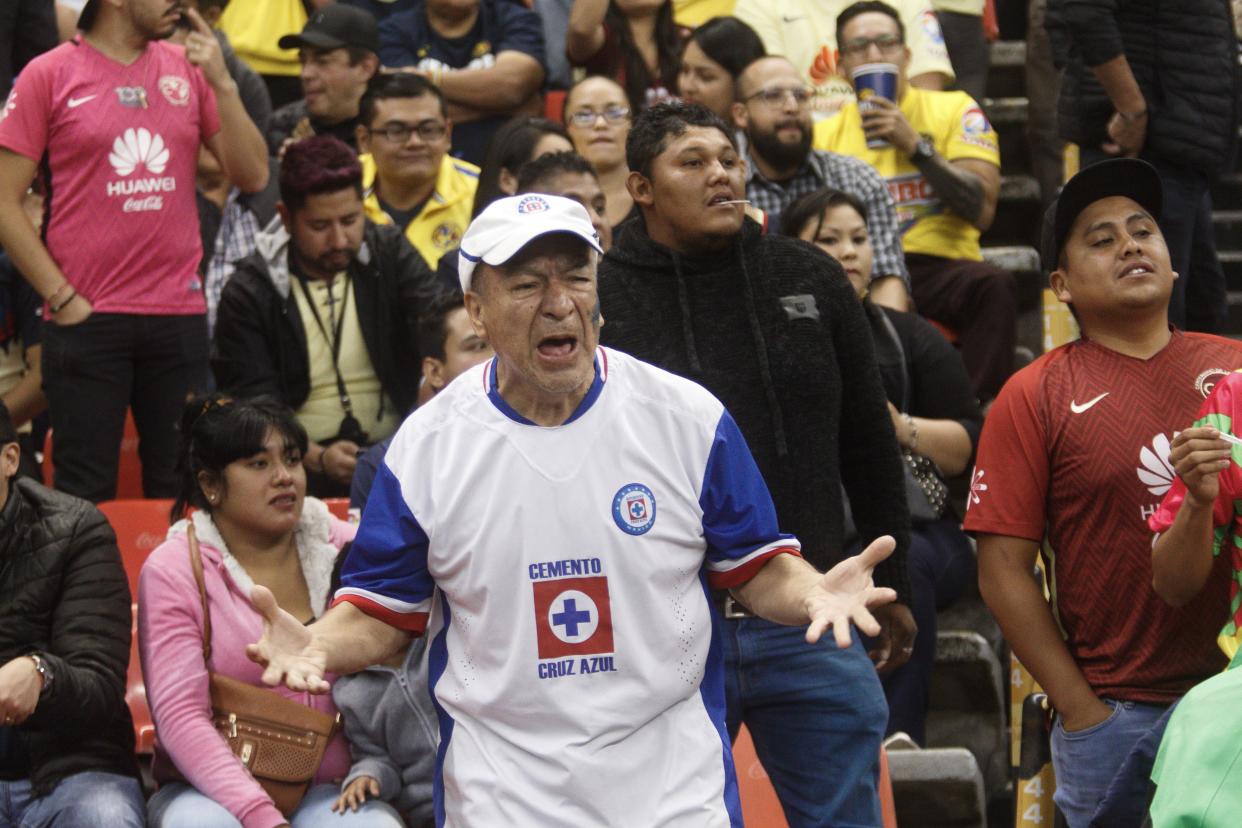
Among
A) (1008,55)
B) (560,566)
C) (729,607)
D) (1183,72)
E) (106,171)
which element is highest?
(106,171)

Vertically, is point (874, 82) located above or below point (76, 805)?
above

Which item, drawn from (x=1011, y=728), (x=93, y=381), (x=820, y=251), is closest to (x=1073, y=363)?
(x=820, y=251)

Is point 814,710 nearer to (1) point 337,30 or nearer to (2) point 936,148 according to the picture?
(2) point 936,148

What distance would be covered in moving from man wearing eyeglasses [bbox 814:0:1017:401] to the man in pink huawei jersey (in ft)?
9.42

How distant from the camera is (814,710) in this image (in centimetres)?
438

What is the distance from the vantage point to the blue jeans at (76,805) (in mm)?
4879

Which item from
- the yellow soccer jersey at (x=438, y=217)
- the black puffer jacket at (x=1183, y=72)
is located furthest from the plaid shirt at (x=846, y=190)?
the yellow soccer jersey at (x=438, y=217)

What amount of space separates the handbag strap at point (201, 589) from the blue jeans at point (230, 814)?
0.37m

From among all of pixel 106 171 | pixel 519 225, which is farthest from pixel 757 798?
pixel 106 171

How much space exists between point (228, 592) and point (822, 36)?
512 cm

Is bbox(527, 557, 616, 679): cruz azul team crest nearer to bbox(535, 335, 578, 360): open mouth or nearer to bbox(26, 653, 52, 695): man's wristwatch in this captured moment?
bbox(535, 335, 578, 360): open mouth

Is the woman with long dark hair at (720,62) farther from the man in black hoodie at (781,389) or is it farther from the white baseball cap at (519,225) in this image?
the white baseball cap at (519,225)

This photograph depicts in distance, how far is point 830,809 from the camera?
4.36 meters

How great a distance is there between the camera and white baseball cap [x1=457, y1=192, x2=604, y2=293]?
361 cm
